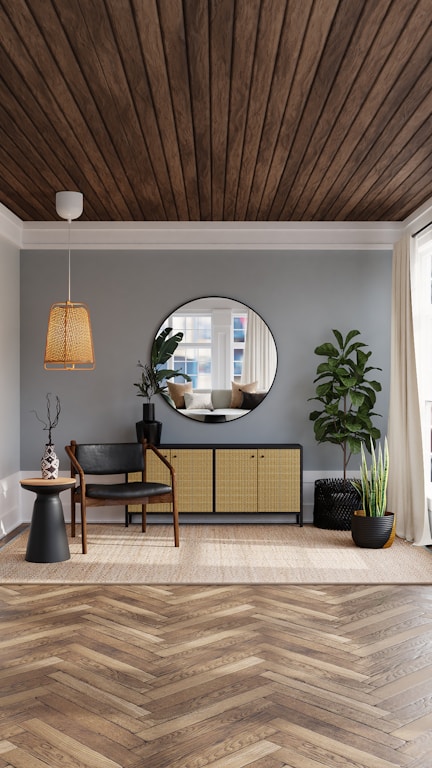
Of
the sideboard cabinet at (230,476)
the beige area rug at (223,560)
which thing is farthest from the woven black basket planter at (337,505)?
the sideboard cabinet at (230,476)

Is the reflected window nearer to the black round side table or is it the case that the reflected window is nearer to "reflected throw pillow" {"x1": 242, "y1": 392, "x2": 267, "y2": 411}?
"reflected throw pillow" {"x1": 242, "y1": 392, "x2": 267, "y2": 411}

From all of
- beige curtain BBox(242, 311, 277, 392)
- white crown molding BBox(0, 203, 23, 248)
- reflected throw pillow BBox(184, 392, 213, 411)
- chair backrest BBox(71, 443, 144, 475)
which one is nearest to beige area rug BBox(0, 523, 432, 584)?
chair backrest BBox(71, 443, 144, 475)

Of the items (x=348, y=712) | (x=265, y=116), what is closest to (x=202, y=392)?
(x=265, y=116)

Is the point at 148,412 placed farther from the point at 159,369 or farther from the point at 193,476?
the point at 193,476

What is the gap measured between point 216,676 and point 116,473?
2.90m

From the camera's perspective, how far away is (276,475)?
6152 millimetres

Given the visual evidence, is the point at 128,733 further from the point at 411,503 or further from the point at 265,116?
the point at 411,503

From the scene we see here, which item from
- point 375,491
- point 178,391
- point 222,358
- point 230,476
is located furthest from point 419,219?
point 230,476

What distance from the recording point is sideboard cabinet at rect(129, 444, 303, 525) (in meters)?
6.14

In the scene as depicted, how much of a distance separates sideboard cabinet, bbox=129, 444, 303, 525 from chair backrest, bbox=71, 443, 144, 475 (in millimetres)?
269

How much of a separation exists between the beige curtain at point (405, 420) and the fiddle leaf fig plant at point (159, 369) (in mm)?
1789

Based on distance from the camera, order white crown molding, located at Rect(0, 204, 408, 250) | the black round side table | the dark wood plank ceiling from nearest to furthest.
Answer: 1. the dark wood plank ceiling
2. the black round side table
3. white crown molding, located at Rect(0, 204, 408, 250)

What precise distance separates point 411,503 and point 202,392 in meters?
2.00

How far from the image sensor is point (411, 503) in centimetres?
577
